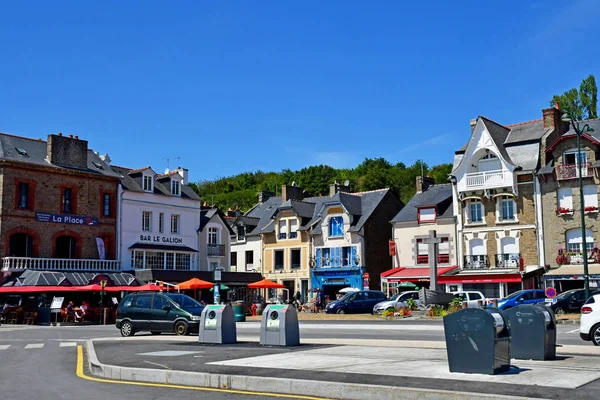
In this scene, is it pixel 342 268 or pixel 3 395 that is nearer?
pixel 3 395

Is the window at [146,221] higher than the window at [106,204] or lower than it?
lower

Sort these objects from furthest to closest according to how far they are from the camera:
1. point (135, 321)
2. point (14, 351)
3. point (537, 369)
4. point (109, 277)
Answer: point (109, 277) → point (135, 321) → point (14, 351) → point (537, 369)

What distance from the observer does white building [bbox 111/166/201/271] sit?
160ft

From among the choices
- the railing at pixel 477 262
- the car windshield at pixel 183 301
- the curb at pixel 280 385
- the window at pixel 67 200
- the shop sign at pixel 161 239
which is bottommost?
the curb at pixel 280 385

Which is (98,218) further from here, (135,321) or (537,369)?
(537,369)

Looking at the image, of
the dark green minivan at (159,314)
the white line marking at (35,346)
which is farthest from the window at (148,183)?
the white line marking at (35,346)

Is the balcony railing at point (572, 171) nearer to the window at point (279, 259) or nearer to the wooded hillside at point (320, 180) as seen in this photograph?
the window at point (279, 259)

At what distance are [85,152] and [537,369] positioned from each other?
40.9 m

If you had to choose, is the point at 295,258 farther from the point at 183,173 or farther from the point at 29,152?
the point at 29,152

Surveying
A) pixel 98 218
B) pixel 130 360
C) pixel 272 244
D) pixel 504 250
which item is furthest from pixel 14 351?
pixel 272 244

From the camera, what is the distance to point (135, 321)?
2347 centimetres

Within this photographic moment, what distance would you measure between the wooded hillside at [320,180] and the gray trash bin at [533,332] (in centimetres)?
6215

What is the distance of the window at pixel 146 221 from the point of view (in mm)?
50000

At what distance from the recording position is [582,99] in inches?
2511
